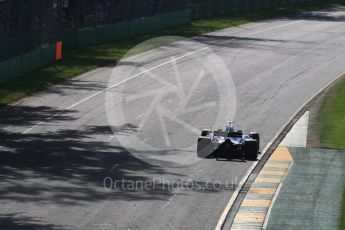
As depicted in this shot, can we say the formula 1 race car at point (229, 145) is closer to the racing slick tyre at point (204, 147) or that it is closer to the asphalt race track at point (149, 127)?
the racing slick tyre at point (204, 147)

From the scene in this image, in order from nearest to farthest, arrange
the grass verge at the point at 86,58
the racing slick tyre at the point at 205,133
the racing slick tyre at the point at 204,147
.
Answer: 1. the racing slick tyre at the point at 204,147
2. the racing slick tyre at the point at 205,133
3. the grass verge at the point at 86,58

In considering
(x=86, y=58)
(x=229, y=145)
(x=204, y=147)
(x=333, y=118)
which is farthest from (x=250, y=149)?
(x=86, y=58)

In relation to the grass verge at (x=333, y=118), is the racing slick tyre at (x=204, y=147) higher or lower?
higher

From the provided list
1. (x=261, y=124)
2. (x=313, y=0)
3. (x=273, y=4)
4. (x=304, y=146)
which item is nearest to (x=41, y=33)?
(x=261, y=124)

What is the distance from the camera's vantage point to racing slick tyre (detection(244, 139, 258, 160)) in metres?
29.9

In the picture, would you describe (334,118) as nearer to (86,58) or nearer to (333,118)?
(333,118)

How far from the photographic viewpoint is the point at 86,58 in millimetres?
52062

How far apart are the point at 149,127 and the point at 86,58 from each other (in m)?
17.3

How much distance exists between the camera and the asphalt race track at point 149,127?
25.1 metres

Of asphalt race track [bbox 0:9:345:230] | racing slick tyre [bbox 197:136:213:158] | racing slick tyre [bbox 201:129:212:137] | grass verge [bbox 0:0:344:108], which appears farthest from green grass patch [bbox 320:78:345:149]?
grass verge [bbox 0:0:344:108]

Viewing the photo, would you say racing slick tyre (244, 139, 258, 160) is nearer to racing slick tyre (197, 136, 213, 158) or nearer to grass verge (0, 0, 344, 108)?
racing slick tyre (197, 136, 213, 158)

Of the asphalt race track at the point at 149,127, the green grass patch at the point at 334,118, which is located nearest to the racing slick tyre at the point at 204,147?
the asphalt race track at the point at 149,127

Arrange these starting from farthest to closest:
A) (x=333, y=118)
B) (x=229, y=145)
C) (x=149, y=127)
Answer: (x=333, y=118)
(x=149, y=127)
(x=229, y=145)

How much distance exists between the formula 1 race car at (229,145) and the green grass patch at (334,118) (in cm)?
451
